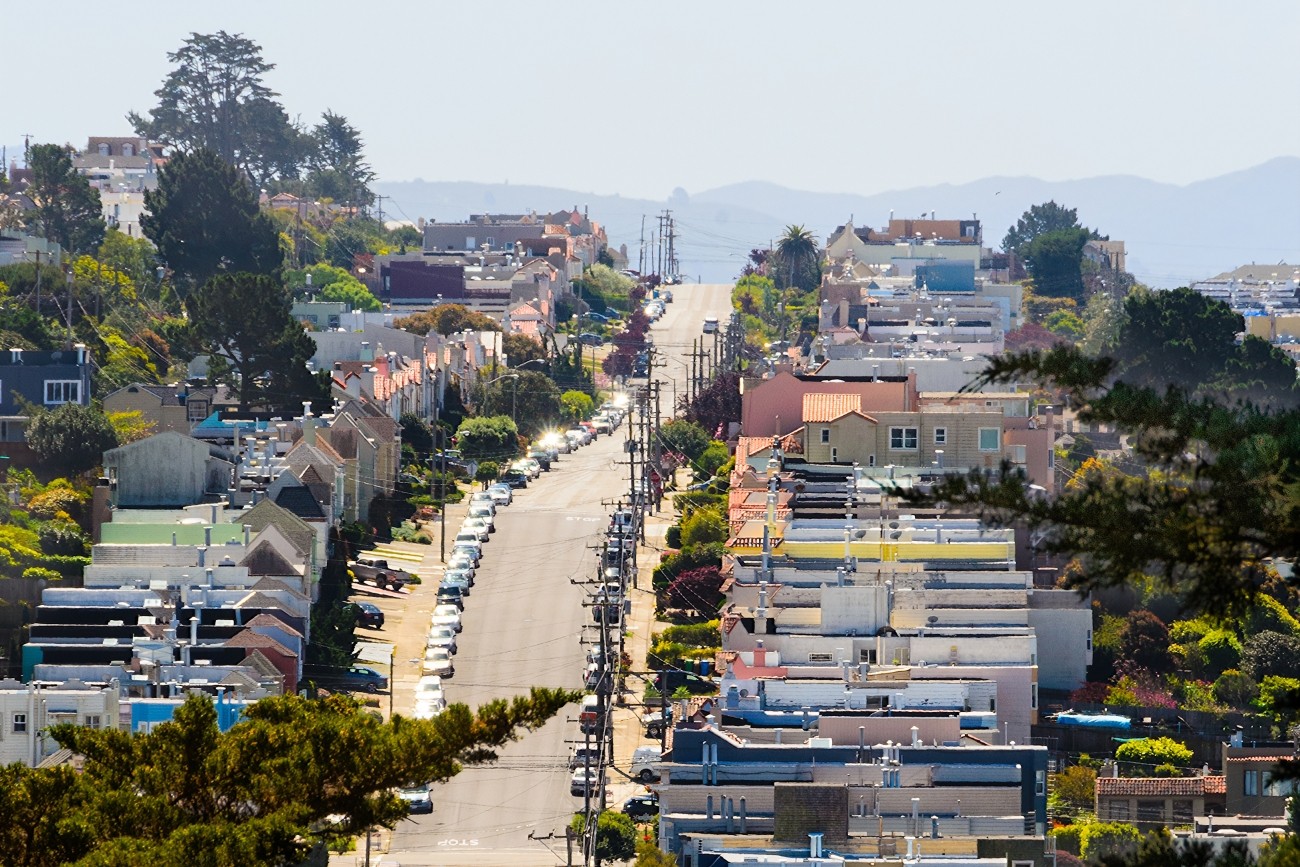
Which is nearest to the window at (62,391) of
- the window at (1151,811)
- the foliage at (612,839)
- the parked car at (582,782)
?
the parked car at (582,782)

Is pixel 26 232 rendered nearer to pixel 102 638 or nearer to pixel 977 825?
pixel 102 638

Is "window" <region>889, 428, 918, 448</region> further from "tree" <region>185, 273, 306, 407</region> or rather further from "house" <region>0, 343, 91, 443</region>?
"house" <region>0, 343, 91, 443</region>

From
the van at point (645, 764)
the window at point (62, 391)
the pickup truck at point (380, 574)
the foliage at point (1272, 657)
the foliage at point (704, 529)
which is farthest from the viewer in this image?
the window at point (62, 391)

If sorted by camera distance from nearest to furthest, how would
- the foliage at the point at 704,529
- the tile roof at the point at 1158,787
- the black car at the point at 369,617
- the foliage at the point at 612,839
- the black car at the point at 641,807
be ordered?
1. the foliage at the point at 612,839
2. the black car at the point at 641,807
3. the tile roof at the point at 1158,787
4. the black car at the point at 369,617
5. the foliage at the point at 704,529

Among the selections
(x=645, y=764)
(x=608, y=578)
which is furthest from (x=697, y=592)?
(x=645, y=764)

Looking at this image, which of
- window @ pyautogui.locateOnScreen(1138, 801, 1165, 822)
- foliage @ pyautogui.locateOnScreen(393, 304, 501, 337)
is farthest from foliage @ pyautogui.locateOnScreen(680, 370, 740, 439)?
window @ pyautogui.locateOnScreen(1138, 801, 1165, 822)

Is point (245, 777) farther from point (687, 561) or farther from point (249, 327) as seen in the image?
point (249, 327)

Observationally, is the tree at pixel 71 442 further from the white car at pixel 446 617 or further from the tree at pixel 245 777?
the tree at pixel 245 777

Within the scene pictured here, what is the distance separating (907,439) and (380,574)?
1641 cm

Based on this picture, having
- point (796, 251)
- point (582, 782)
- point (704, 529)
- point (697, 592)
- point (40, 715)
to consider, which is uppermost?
point (796, 251)

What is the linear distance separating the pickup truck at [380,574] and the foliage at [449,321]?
4476 cm

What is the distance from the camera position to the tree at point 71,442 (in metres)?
96.6

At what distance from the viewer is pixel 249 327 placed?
111438mm

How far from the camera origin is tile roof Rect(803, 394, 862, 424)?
10088cm
